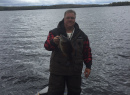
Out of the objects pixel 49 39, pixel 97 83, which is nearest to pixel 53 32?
pixel 49 39

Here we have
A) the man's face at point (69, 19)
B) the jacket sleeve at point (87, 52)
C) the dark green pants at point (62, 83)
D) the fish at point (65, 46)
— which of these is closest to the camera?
the fish at point (65, 46)

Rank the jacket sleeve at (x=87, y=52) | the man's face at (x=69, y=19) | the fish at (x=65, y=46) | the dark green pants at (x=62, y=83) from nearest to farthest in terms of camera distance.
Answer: the fish at (x=65, y=46) < the man's face at (x=69, y=19) < the dark green pants at (x=62, y=83) < the jacket sleeve at (x=87, y=52)

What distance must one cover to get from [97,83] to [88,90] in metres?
0.97

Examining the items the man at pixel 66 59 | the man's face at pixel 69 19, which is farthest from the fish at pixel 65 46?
the man's face at pixel 69 19

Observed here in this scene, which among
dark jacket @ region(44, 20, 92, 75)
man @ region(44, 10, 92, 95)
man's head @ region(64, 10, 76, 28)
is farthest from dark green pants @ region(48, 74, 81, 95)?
man's head @ region(64, 10, 76, 28)

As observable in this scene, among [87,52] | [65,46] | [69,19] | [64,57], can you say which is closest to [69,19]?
[69,19]

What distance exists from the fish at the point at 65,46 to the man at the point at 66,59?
0.67 ft

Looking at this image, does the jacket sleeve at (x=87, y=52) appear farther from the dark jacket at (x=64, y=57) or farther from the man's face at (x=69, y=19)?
the man's face at (x=69, y=19)

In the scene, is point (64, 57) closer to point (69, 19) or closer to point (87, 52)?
point (87, 52)

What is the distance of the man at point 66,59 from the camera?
435cm

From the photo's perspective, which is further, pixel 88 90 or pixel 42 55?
pixel 42 55

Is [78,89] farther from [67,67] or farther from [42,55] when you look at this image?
[42,55]

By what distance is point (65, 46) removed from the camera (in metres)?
3.87

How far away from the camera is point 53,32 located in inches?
177
